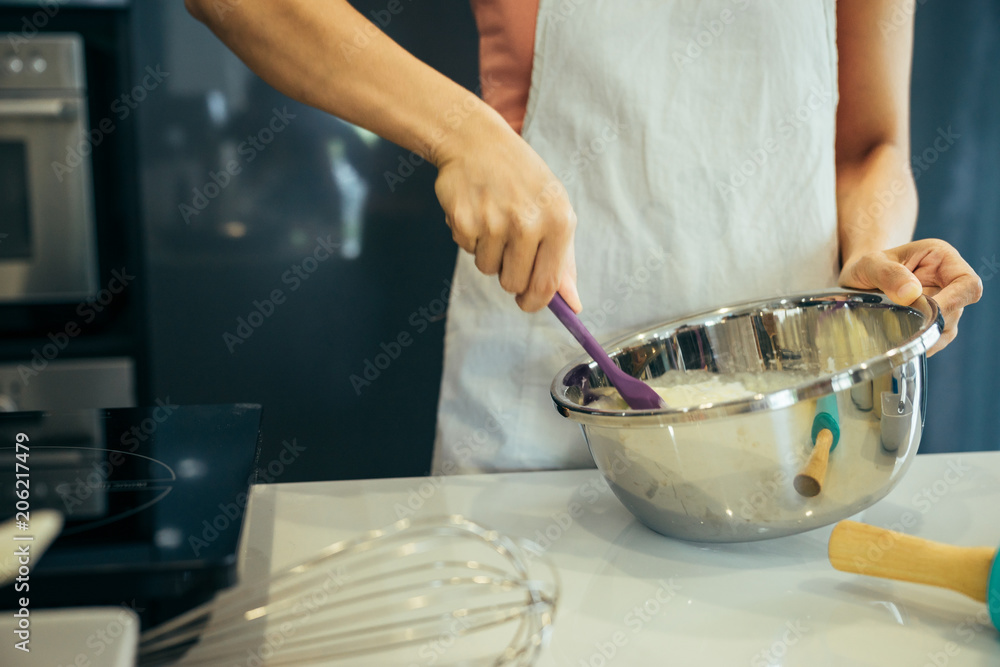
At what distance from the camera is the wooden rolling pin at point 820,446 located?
0.44 m

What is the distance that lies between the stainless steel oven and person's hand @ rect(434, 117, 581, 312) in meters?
1.10

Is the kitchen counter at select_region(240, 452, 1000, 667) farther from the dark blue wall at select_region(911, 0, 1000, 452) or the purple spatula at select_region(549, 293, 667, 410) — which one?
the dark blue wall at select_region(911, 0, 1000, 452)

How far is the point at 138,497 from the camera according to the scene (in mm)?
413

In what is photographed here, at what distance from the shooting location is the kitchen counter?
1.32ft

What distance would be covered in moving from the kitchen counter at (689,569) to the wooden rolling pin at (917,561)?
0.6 inches

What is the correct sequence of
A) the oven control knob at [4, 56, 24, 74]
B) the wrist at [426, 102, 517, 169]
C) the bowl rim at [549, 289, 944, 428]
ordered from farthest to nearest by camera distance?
the oven control knob at [4, 56, 24, 74]
the wrist at [426, 102, 517, 169]
the bowl rim at [549, 289, 944, 428]

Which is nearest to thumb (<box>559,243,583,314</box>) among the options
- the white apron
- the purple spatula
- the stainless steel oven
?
the purple spatula

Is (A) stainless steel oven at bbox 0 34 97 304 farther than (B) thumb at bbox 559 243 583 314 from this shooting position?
Yes

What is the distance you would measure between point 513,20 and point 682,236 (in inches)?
10.4

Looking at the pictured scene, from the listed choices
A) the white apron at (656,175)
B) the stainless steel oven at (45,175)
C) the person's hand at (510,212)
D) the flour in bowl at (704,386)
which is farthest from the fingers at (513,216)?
the stainless steel oven at (45,175)

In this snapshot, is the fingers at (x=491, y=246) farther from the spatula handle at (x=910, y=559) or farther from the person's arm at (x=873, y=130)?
the person's arm at (x=873, y=130)

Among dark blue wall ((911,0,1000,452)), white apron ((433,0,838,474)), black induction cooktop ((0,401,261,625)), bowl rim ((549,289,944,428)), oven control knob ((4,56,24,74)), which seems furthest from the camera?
dark blue wall ((911,0,1000,452))

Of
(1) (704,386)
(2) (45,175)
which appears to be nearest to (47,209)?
(2) (45,175)

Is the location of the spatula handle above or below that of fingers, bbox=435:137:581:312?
below
